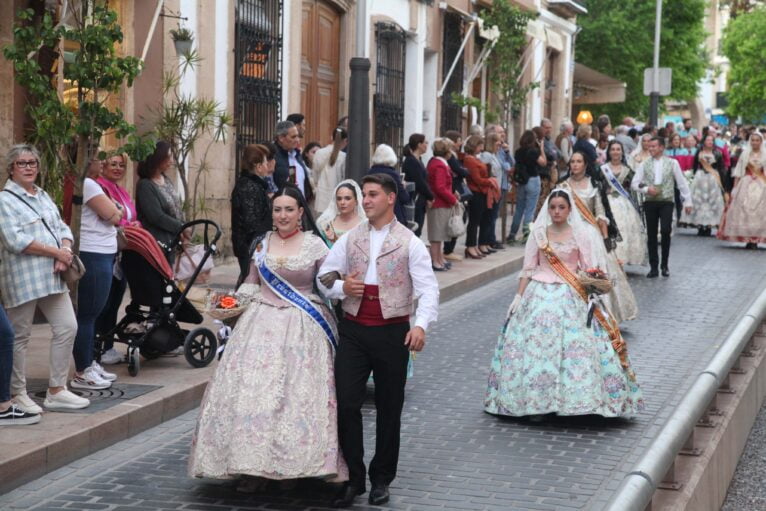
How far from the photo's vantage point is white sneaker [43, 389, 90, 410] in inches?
325

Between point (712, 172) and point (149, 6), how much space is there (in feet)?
38.4

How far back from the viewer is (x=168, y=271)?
9.72 metres

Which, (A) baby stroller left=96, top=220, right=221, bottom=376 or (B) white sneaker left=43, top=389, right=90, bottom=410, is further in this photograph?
(A) baby stroller left=96, top=220, right=221, bottom=376

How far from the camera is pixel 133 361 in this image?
30.9 ft

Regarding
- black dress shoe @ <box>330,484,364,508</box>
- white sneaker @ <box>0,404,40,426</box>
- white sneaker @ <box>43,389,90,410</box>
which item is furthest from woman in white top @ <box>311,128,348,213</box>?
black dress shoe @ <box>330,484,364,508</box>

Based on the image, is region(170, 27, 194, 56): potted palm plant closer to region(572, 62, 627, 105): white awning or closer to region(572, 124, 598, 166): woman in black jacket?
region(572, 124, 598, 166): woman in black jacket

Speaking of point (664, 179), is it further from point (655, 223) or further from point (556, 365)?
point (556, 365)

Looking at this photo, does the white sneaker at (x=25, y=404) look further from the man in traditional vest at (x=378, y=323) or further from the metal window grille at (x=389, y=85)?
the metal window grille at (x=389, y=85)

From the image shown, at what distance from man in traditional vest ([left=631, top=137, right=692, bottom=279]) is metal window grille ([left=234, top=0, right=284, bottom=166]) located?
16.2 feet

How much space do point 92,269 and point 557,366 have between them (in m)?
3.13

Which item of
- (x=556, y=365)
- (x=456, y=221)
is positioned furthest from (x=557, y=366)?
(x=456, y=221)

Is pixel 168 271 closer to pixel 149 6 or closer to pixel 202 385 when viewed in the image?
pixel 202 385

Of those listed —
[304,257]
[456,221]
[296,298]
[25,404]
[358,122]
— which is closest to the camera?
[296,298]

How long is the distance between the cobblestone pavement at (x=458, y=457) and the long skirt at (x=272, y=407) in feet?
0.92
